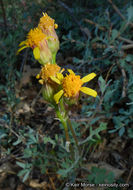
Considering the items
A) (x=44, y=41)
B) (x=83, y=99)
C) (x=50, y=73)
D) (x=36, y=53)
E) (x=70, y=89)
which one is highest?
(x=44, y=41)

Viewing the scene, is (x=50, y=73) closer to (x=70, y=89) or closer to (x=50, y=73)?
(x=50, y=73)

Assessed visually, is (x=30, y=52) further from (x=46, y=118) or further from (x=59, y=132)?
(x=59, y=132)

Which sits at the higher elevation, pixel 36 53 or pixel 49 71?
pixel 36 53

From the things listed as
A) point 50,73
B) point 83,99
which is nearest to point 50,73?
point 50,73

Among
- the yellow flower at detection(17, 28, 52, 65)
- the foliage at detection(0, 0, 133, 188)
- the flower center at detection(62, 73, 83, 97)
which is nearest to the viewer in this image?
the flower center at detection(62, 73, 83, 97)

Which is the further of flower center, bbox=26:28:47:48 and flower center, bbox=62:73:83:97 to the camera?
flower center, bbox=26:28:47:48

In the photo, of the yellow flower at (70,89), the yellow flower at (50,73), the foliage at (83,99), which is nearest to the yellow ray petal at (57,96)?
the yellow flower at (70,89)

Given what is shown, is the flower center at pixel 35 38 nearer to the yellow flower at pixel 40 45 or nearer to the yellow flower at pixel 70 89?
the yellow flower at pixel 40 45

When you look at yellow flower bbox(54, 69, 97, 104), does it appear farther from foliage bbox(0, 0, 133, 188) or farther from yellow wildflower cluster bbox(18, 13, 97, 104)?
foliage bbox(0, 0, 133, 188)

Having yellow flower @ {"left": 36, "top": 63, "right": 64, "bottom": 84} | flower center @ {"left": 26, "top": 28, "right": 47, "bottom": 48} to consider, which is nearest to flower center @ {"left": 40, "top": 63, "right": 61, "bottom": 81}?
yellow flower @ {"left": 36, "top": 63, "right": 64, "bottom": 84}
